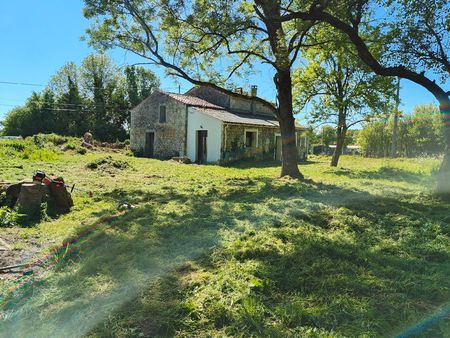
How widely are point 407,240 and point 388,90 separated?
51.4 feet

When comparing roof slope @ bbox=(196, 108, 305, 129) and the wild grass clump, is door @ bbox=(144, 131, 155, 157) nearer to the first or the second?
roof slope @ bbox=(196, 108, 305, 129)

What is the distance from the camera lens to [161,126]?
2698 centimetres

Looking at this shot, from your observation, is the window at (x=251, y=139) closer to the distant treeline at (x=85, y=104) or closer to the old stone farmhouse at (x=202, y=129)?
the old stone farmhouse at (x=202, y=129)

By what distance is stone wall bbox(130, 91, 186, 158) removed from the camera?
1004 inches

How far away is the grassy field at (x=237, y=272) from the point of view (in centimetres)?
311

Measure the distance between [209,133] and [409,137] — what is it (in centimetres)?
3631

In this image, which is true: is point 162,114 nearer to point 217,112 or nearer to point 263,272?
point 217,112

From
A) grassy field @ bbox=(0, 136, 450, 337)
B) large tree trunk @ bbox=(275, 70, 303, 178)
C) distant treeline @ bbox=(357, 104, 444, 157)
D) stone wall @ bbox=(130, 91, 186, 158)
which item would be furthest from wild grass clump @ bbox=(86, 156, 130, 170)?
distant treeline @ bbox=(357, 104, 444, 157)

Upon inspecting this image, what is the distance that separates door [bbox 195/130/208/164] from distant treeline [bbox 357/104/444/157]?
94.9ft

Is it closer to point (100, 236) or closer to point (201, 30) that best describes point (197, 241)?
point (100, 236)

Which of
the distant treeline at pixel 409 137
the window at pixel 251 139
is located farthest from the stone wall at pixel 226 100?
the distant treeline at pixel 409 137

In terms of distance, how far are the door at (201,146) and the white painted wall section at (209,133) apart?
25 centimetres

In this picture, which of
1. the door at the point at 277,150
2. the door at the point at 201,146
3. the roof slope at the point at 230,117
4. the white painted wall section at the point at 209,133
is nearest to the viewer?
the white painted wall section at the point at 209,133

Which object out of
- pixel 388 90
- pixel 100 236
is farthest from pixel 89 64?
pixel 100 236
